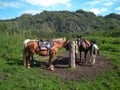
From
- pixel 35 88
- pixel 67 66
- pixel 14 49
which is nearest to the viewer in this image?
pixel 35 88

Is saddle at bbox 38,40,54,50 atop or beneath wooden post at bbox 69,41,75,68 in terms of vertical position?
atop

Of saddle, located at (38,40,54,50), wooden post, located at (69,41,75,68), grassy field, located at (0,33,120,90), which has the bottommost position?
grassy field, located at (0,33,120,90)

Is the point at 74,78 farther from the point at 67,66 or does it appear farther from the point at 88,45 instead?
the point at 88,45

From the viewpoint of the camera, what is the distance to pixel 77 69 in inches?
589

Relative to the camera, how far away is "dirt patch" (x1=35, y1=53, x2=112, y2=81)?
13.7 meters

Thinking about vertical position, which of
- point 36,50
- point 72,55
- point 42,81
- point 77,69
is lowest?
point 42,81

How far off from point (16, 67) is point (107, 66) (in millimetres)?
5486

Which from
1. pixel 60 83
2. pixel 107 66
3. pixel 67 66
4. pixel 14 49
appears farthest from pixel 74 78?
pixel 14 49

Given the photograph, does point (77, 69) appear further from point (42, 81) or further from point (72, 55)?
point (42, 81)

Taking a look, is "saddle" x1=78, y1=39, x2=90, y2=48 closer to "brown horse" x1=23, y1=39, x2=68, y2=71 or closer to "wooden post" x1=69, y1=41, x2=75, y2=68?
"wooden post" x1=69, y1=41, x2=75, y2=68

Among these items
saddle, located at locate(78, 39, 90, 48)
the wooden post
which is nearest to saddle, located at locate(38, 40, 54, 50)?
the wooden post

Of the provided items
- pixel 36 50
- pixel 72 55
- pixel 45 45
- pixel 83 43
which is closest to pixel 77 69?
pixel 72 55

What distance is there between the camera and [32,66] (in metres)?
15.5

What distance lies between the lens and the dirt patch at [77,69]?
44.9 feet
